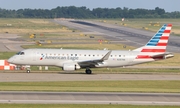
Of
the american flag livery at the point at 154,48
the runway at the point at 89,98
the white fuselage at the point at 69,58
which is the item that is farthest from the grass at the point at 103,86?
the white fuselage at the point at 69,58

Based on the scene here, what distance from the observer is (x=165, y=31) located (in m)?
65.1

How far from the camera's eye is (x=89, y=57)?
208 ft

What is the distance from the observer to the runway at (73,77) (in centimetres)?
5650

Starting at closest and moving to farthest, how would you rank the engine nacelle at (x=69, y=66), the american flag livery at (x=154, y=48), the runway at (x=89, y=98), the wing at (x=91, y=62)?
the runway at (x=89, y=98) < the engine nacelle at (x=69, y=66) < the wing at (x=91, y=62) < the american flag livery at (x=154, y=48)

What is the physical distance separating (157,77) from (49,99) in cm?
2436

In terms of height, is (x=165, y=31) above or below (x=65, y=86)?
above

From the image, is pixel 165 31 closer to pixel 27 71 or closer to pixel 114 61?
pixel 114 61

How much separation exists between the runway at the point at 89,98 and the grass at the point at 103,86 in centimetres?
289

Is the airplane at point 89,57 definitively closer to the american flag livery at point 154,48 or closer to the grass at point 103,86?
the american flag livery at point 154,48

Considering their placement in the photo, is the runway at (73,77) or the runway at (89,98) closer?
the runway at (89,98)

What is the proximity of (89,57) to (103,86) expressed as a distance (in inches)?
481

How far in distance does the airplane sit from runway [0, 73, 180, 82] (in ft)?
5.31

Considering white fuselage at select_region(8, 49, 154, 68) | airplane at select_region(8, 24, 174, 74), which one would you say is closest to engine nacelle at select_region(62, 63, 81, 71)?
airplane at select_region(8, 24, 174, 74)

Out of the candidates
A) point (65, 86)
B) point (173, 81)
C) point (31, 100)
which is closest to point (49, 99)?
point (31, 100)
